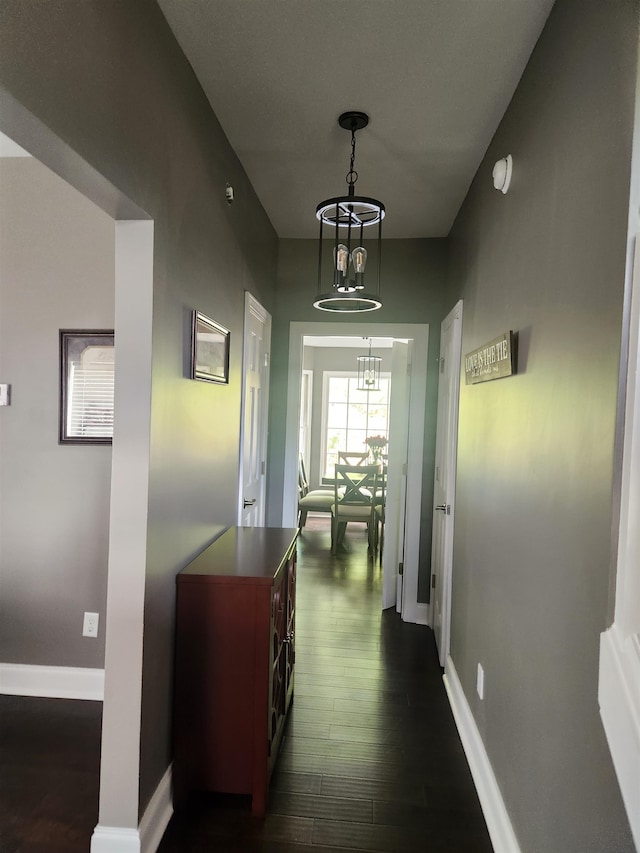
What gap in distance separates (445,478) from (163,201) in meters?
2.26

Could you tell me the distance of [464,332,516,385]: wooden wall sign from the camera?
1.94 metres

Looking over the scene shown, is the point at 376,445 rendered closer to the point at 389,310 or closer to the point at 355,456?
the point at 355,456

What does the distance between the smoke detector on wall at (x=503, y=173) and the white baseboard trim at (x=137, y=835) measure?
2.54 m

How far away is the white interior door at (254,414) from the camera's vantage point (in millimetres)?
3068

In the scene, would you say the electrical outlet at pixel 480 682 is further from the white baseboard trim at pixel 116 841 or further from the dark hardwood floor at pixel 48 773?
the dark hardwood floor at pixel 48 773

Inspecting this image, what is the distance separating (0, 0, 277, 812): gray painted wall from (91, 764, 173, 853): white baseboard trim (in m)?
0.07

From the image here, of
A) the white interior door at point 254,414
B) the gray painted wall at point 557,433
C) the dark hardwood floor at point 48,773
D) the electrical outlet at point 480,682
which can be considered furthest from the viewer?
the white interior door at point 254,414

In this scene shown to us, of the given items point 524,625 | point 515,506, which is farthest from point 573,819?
point 515,506

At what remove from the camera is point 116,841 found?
174cm

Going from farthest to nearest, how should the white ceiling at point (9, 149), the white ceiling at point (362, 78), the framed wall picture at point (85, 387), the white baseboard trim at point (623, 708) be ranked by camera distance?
the framed wall picture at point (85, 387)
the white ceiling at point (9, 149)
the white ceiling at point (362, 78)
the white baseboard trim at point (623, 708)

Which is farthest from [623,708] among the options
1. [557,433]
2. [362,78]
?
[362,78]

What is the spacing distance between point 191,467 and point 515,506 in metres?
1.20

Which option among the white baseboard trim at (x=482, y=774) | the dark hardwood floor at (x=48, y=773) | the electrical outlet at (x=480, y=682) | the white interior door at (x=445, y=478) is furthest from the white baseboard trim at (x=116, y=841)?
the white interior door at (x=445, y=478)

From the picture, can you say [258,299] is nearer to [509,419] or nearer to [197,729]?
[509,419]
